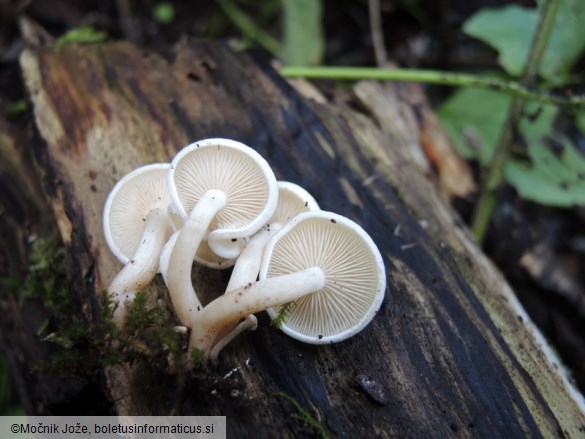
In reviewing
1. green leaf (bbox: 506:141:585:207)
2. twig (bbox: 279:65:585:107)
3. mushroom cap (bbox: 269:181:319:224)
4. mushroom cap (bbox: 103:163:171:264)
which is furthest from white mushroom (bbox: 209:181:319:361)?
green leaf (bbox: 506:141:585:207)

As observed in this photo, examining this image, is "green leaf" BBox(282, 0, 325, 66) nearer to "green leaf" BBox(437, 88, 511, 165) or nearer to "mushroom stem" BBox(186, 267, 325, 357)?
"green leaf" BBox(437, 88, 511, 165)

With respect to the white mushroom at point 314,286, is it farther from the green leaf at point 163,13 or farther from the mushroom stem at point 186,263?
the green leaf at point 163,13

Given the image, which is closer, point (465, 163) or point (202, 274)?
point (202, 274)

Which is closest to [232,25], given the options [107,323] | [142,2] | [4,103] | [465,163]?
[142,2]

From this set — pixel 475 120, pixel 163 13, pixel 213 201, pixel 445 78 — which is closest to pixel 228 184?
pixel 213 201

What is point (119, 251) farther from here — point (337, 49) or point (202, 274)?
point (337, 49)
